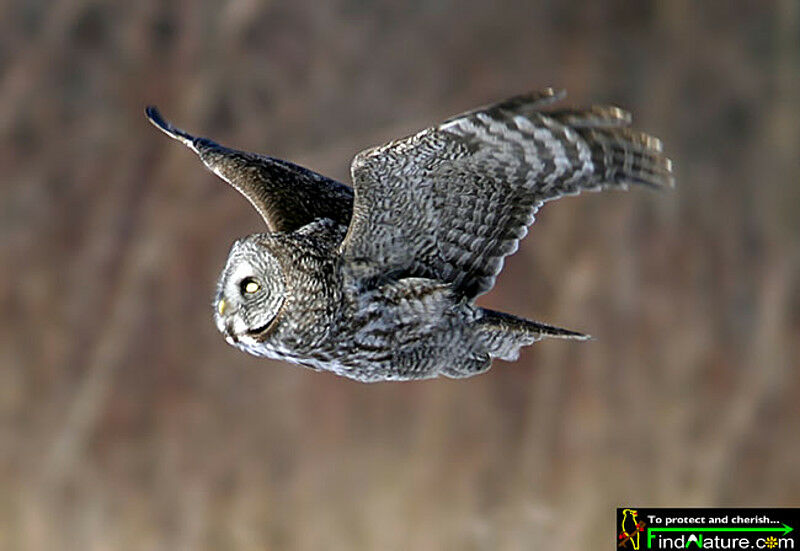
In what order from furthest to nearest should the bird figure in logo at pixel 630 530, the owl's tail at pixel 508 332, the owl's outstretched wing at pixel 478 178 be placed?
the bird figure in logo at pixel 630 530
the owl's tail at pixel 508 332
the owl's outstretched wing at pixel 478 178

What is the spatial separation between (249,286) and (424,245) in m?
0.28

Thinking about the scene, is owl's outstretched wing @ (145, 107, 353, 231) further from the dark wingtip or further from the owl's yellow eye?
the owl's yellow eye

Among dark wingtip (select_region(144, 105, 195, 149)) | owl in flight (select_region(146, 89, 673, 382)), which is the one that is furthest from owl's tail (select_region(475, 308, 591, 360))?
dark wingtip (select_region(144, 105, 195, 149))

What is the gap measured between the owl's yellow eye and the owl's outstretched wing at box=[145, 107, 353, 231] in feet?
0.97

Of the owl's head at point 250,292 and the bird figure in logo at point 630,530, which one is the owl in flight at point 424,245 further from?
the bird figure in logo at point 630,530

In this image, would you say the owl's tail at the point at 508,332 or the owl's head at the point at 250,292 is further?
the owl's tail at the point at 508,332

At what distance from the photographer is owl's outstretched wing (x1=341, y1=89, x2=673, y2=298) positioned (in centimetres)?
154

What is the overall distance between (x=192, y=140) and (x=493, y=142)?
2.19ft

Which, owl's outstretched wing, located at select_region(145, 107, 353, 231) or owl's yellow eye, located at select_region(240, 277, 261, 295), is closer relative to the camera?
owl's yellow eye, located at select_region(240, 277, 261, 295)

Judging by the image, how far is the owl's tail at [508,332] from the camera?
1.86m

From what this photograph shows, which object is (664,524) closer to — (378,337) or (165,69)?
(378,337)

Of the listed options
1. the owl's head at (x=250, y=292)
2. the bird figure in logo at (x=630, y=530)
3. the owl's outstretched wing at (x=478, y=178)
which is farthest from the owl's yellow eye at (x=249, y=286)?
the bird figure in logo at (x=630, y=530)

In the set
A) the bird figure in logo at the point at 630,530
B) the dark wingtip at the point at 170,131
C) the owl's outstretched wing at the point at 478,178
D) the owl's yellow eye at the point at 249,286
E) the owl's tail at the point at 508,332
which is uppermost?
the dark wingtip at the point at 170,131

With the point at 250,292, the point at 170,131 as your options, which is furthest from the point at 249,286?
the point at 170,131
